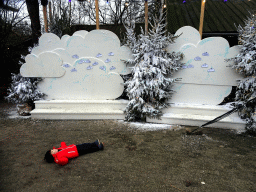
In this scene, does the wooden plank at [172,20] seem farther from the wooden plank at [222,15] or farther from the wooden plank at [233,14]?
the wooden plank at [233,14]

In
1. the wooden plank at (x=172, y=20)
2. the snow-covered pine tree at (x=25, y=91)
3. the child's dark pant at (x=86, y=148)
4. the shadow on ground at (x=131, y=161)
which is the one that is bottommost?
the shadow on ground at (x=131, y=161)

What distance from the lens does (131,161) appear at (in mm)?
2959

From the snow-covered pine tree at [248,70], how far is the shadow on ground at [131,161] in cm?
52

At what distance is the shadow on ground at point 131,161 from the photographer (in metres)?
2.43

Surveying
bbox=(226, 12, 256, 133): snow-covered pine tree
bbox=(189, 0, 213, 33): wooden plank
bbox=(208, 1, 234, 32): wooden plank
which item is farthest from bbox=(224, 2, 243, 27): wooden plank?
bbox=(226, 12, 256, 133): snow-covered pine tree

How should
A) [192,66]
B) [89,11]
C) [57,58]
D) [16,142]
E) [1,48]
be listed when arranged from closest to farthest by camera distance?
[16,142]
[192,66]
[57,58]
[1,48]
[89,11]

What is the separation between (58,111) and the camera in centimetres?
484

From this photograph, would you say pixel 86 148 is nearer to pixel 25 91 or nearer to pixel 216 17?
pixel 25 91

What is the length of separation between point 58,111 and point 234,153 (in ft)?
13.6

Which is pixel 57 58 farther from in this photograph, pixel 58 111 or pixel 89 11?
pixel 89 11

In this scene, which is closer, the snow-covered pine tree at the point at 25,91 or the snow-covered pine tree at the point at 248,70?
the snow-covered pine tree at the point at 248,70

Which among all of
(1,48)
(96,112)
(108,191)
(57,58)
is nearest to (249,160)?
(108,191)

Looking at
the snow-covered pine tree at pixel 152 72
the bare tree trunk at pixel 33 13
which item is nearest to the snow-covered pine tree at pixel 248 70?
the snow-covered pine tree at pixel 152 72

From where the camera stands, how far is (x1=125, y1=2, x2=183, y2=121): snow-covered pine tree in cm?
433
